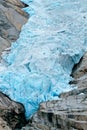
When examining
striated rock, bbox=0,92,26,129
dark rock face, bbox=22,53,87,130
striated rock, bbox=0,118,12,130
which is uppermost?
dark rock face, bbox=22,53,87,130

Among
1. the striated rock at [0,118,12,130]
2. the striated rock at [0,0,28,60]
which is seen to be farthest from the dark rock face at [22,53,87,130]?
the striated rock at [0,0,28,60]

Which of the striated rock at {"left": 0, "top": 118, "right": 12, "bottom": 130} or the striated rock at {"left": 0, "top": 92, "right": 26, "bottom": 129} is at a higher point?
the striated rock at {"left": 0, "top": 118, "right": 12, "bottom": 130}

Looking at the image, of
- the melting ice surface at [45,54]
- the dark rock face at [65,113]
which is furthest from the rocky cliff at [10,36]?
the dark rock face at [65,113]

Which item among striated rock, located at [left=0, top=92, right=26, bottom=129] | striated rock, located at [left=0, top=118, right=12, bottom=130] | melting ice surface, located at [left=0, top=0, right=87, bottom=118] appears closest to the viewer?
striated rock, located at [left=0, top=118, right=12, bottom=130]

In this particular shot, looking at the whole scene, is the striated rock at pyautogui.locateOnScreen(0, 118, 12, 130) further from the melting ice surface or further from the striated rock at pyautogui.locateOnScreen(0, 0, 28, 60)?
the striated rock at pyautogui.locateOnScreen(0, 0, 28, 60)

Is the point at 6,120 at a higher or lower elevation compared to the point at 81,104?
lower

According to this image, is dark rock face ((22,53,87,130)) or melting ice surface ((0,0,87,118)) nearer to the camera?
dark rock face ((22,53,87,130))

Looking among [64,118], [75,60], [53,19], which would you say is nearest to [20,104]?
[64,118]

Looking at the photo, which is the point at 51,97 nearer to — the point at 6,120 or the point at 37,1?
the point at 6,120
